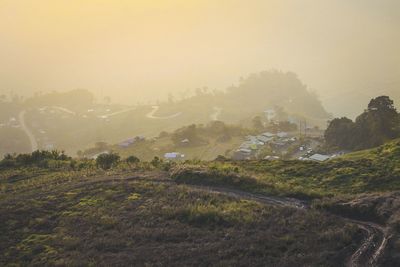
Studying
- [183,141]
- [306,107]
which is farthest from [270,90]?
[183,141]

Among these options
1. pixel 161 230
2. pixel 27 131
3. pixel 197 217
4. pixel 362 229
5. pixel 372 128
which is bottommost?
pixel 27 131

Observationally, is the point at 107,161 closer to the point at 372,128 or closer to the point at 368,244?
the point at 368,244

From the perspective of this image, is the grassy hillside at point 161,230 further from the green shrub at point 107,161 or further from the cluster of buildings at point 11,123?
the cluster of buildings at point 11,123

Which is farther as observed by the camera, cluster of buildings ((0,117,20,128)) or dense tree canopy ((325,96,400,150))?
cluster of buildings ((0,117,20,128))

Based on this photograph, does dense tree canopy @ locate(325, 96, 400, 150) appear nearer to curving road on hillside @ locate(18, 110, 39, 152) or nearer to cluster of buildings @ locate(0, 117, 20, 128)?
curving road on hillside @ locate(18, 110, 39, 152)

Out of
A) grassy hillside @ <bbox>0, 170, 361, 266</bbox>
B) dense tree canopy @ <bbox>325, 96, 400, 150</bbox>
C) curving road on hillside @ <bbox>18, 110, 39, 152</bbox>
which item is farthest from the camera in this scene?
curving road on hillside @ <bbox>18, 110, 39, 152</bbox>

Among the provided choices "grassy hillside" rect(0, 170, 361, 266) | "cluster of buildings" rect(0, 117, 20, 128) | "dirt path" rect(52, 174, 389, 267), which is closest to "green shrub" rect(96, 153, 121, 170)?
"grassy hillside" rect(0, 170, 361, 266)

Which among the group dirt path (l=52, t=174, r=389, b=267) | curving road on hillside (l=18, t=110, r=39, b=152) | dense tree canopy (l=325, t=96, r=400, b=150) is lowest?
curving road on hillside (l=18, t=110, r=39, b=152)

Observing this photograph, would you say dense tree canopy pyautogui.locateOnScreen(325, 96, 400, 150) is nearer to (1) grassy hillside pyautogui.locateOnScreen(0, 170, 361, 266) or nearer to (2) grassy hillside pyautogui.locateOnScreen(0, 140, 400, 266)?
(2) grassy hillside pyautogui.locateOnScreen(0, 140, 400, 266)

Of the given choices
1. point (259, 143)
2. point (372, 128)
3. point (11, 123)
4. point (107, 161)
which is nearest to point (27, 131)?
point (11, 123)

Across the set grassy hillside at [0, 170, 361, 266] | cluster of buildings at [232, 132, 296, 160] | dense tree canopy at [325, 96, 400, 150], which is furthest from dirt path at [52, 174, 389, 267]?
cluster of buildings at [232, 132, 296, 160]

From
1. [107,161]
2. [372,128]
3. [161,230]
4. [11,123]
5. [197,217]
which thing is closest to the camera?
[161,230]

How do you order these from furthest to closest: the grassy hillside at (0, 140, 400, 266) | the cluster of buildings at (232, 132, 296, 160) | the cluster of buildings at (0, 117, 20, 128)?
the cluster of buildings at (0, 117, 20, 128), the cluster of buildings at (232, 132, 296, 160), the grassy hillside at (0, 140, 400, 266)

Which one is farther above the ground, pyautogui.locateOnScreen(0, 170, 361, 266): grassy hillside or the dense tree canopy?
the dense tree canopy
